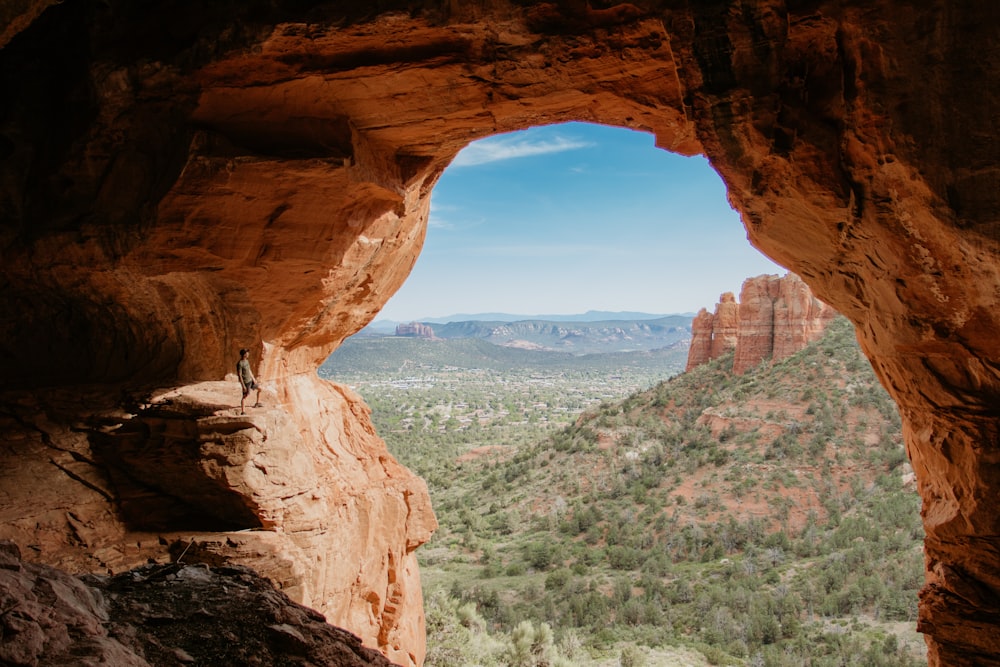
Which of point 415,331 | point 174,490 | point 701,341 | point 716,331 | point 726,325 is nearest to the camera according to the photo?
point 174,490

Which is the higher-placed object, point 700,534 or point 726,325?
point 726,325

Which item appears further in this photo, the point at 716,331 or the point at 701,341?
the point at 701,341

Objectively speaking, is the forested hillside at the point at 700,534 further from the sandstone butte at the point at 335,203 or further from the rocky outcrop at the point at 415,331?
the rocky outcrop at the point at 415,331

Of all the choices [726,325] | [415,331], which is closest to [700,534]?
[726,325]

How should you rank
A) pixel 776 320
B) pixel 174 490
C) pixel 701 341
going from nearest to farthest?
pixel 174 490
pixel 776 320
pixel 701 341

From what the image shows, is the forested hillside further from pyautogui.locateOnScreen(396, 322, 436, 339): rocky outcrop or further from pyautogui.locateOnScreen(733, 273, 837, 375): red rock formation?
pyautogui.locateOnScreen(396, 322, 436, 339): rocky outcrop

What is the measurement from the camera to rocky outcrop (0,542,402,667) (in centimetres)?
362

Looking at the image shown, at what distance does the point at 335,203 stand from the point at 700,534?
66.9 ft

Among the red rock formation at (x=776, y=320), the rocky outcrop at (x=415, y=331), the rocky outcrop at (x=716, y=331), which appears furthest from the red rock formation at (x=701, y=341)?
the rocky outcrop at (x=415, y=331)

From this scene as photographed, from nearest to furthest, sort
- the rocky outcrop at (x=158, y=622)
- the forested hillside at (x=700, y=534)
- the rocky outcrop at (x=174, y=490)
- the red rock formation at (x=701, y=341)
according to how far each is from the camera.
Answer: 1. the rocky outcrop at (x=158, y=622)
2. the rocky outcrop at (x=174, y=490)
3. the forested hillside at (x=700, y=534)
4. the red rock formation at (x=701, y=341)

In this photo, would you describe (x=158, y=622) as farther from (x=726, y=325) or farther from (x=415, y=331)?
(x=415, y=331)

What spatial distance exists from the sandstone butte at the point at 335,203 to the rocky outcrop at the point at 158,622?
254cm

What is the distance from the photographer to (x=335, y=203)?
337 inches

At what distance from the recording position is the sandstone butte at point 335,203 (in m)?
5.62
